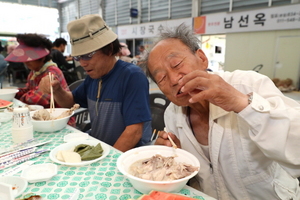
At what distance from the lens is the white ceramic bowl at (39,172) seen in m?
1.02

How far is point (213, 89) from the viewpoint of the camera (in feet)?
3.12

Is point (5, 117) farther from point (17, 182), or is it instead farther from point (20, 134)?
point (17, 182)

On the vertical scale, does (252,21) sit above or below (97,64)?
above

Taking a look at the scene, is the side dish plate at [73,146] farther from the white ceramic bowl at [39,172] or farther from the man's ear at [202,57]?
the man's ear at [202,57]

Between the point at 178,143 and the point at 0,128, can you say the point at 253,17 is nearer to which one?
the point at 178,143

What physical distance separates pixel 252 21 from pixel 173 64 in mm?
5458

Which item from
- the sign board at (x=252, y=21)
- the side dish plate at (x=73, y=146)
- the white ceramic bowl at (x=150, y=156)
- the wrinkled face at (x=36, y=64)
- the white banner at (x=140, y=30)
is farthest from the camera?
the white banner at (x=140, y=30)

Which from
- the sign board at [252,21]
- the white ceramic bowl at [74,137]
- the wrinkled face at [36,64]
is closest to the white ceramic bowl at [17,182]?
the white ceramic bowl at [74,137]

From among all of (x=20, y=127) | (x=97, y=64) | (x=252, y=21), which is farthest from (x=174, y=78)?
(x=252, y=21)

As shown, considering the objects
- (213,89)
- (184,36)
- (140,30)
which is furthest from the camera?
(140,30)

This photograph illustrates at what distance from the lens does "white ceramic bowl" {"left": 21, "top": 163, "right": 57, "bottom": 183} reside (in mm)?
1023

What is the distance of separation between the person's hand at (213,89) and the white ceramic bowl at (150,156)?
0.32 m

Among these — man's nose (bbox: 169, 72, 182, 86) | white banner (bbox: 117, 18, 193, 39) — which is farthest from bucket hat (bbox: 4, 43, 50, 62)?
white banner (bbox: 117, 18, 193, 39)

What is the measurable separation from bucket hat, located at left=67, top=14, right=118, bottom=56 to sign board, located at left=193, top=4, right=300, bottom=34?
4909 millimetres
